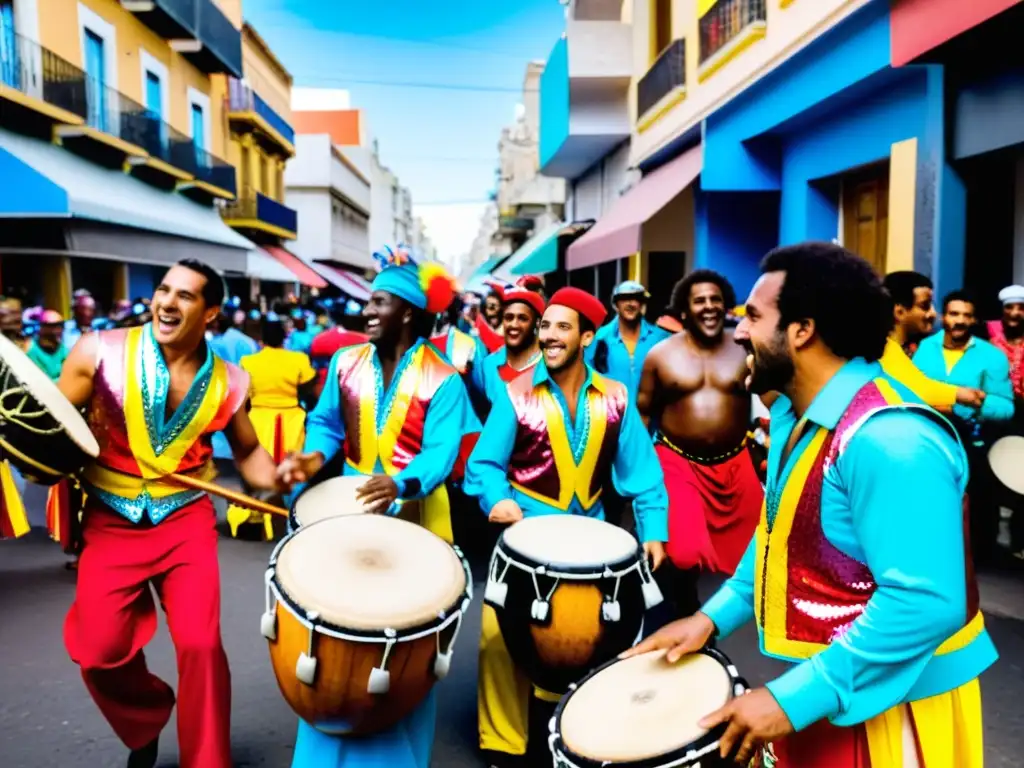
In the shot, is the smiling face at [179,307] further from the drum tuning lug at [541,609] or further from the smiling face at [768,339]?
the smiling face at [768,339]

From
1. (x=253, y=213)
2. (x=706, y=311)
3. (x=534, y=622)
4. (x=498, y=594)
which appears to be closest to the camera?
(x=534, y=622)

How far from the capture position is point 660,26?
1641 cm

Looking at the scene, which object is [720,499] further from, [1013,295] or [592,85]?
[592,85]

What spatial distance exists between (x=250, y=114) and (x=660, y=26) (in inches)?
684

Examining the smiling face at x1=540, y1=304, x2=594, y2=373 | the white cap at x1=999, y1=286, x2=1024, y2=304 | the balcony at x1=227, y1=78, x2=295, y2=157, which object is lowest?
the smiling face at x1=540, y1=304, x2=594, y2=373

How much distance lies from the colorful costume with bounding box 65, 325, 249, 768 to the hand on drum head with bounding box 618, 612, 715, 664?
172cm

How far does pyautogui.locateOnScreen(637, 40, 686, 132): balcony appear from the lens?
14.0 m

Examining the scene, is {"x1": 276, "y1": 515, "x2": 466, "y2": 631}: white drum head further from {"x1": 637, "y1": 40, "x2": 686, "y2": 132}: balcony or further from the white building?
the white building

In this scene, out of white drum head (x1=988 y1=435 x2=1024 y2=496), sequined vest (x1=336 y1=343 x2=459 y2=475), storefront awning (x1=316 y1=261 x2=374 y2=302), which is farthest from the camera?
storefront awning (x1=316 y1=261 x2=374 y2=302)

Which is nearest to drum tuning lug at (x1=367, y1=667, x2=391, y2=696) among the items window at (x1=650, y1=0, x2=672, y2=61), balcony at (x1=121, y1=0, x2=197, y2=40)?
window at (x1=650, y1=0, x2=672, y2=61)

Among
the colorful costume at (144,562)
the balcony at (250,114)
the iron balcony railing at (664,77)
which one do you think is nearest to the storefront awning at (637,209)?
the iron balcony railing at (664,77)

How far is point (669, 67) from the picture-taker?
1440cm

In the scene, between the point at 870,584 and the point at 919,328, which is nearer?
the point at 870,584

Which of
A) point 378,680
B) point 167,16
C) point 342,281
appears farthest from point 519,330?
point 342,281
